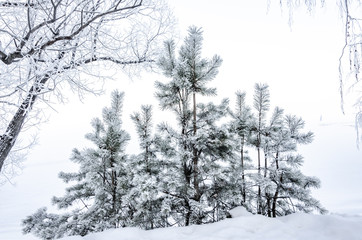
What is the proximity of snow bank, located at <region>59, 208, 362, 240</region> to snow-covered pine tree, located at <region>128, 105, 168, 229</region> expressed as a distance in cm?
60

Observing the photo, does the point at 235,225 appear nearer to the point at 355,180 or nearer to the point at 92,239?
the point at 92,239

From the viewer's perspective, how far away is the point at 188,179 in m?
4.39

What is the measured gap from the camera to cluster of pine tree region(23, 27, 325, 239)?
418cm

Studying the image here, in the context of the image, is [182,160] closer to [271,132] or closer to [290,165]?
[271,132]

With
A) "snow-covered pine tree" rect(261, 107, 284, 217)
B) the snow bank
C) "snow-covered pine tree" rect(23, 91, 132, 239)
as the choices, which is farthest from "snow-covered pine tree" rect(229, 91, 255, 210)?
"snow-covered pine tree" rect(23, 91, 132, 239)

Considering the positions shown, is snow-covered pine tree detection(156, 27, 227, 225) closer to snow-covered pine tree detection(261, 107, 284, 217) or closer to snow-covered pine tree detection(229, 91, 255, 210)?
snow-covered pine tree detection(229, 91, 255, 210)

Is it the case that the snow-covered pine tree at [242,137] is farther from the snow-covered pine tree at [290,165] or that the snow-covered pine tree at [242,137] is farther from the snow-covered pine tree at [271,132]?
the snow-covered pine tree at [290,165]

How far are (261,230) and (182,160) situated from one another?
1.73m

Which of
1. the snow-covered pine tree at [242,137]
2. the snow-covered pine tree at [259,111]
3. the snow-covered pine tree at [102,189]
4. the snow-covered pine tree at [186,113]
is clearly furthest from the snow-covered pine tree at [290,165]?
the snow-covered pine tree at [102,189]

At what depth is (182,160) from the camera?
163 inches

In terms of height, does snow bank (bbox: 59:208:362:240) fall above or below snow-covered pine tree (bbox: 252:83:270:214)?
below

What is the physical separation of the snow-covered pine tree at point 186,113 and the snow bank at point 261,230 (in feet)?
2.36

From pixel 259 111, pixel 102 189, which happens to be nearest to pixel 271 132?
pixel 259 111

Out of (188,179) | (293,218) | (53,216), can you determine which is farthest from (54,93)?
(53,216)
